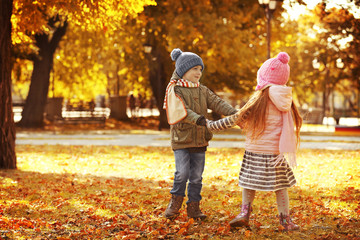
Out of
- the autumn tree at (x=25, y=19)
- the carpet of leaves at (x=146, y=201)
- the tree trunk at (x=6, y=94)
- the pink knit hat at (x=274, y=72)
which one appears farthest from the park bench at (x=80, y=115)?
the pink knit hat at (x=274, y=72)

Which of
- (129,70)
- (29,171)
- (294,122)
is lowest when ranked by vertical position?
(29,171)

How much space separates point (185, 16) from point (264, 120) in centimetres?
1435

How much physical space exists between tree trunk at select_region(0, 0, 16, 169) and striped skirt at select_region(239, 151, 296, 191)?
6559 mm

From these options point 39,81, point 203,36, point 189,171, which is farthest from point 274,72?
point 39,81

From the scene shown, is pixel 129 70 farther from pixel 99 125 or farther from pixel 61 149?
pixel 61 149

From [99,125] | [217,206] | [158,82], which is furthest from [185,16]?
[217,206]

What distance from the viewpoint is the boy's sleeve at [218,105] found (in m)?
5.69

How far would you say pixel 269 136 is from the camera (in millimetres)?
5277

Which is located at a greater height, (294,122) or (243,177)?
(294,122)

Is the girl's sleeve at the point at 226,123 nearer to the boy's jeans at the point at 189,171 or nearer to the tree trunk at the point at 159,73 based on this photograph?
the boy's jeans at the point at 189,171

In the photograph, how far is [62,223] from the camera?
5.88m

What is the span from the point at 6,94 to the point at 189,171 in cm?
585

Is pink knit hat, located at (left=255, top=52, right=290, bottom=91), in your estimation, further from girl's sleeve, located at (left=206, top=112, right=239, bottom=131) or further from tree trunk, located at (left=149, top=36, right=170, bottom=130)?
tree trunk, located at (left=149, top=36, right=170, bottom=130)

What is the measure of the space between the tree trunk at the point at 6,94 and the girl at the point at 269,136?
6.32m
